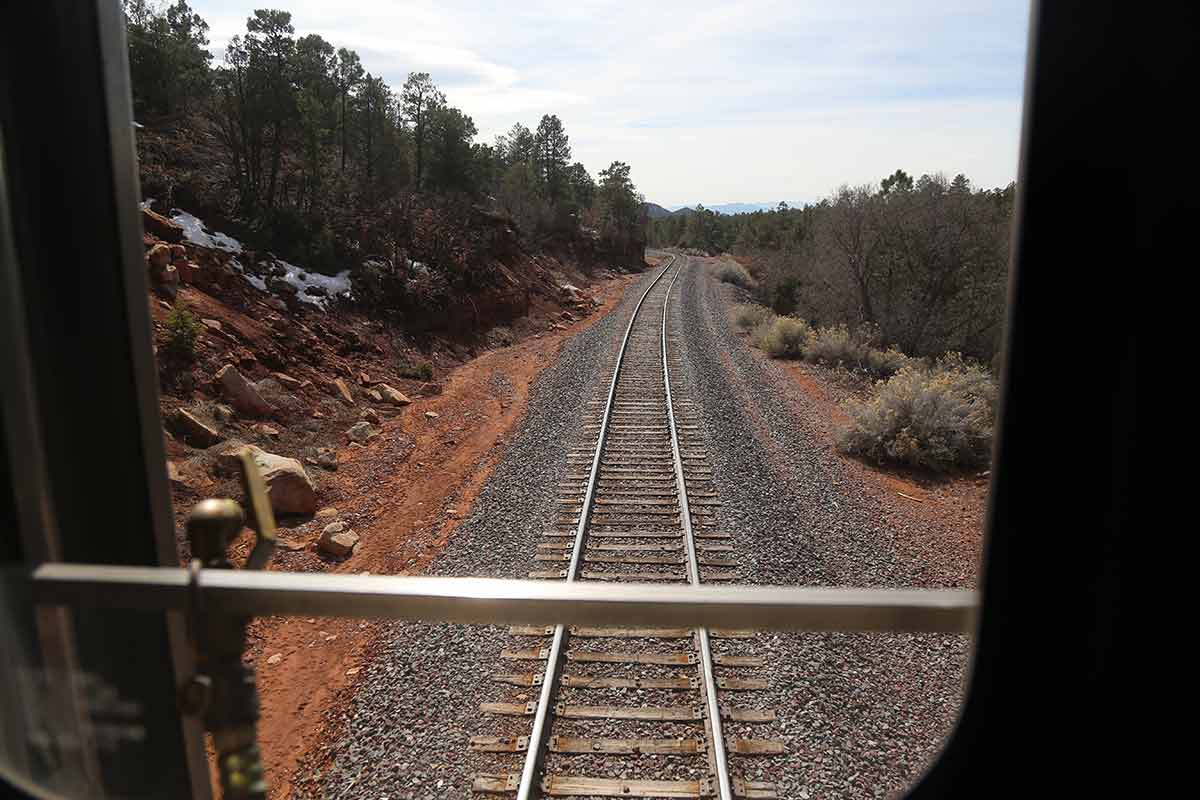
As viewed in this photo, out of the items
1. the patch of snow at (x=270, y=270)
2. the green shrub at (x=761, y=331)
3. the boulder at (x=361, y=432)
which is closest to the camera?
the boulder at (x=361, y=432)

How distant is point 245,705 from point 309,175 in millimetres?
21677

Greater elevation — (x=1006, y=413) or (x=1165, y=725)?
(x=1006, y=413)

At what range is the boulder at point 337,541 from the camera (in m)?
7.82

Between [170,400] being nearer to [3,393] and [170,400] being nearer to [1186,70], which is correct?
[3,393]

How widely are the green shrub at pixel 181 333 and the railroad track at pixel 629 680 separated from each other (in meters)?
6.36

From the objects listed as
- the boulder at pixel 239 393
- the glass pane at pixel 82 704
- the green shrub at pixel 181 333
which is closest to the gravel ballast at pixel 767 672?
the glass pane at pixel 82 704


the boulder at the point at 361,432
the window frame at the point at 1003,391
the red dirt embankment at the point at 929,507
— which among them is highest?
the window frame at the point at 1003,391

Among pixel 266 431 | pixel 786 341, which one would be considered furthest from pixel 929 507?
pixel 786 341

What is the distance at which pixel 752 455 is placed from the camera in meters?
10.2

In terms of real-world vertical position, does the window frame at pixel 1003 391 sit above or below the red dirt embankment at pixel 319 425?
above

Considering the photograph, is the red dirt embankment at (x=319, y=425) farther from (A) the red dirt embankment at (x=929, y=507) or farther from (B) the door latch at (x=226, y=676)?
(A) the red dirt embankment at (x=929, y=507)

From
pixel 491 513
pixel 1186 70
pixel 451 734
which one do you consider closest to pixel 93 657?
pixel 1186 70

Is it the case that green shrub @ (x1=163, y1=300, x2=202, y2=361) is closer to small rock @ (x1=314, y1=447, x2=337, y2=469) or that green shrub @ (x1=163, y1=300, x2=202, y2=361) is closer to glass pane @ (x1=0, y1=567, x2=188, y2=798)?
small rock @ (x1=314, y1=447, x2=337, y2=469)

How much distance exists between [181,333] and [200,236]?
18.5 feet
